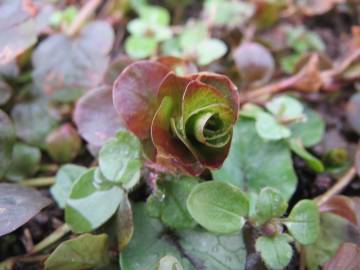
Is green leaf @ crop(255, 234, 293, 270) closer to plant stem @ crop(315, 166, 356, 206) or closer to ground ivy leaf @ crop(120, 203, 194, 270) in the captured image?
ground ivy leaf @ crop(120, 203, 194, 270)

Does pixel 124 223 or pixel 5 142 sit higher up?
pixel 5 142

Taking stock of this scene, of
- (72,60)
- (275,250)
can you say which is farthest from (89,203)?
(72,60)

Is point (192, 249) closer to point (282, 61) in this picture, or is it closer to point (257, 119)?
point (257, 119)

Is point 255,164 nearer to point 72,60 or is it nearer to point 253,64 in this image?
point 253,64

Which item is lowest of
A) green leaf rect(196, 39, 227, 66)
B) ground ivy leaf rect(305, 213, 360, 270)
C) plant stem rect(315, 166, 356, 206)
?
plant stem rect(315, 166, 356, 206)

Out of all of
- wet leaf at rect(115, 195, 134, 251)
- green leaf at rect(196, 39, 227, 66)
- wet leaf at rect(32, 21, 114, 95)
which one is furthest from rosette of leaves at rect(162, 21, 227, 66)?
wet leaf at rect(115, 195, 134, 251)

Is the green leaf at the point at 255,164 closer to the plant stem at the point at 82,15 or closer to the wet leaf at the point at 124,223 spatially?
the wet leaf at the point at 124,223
